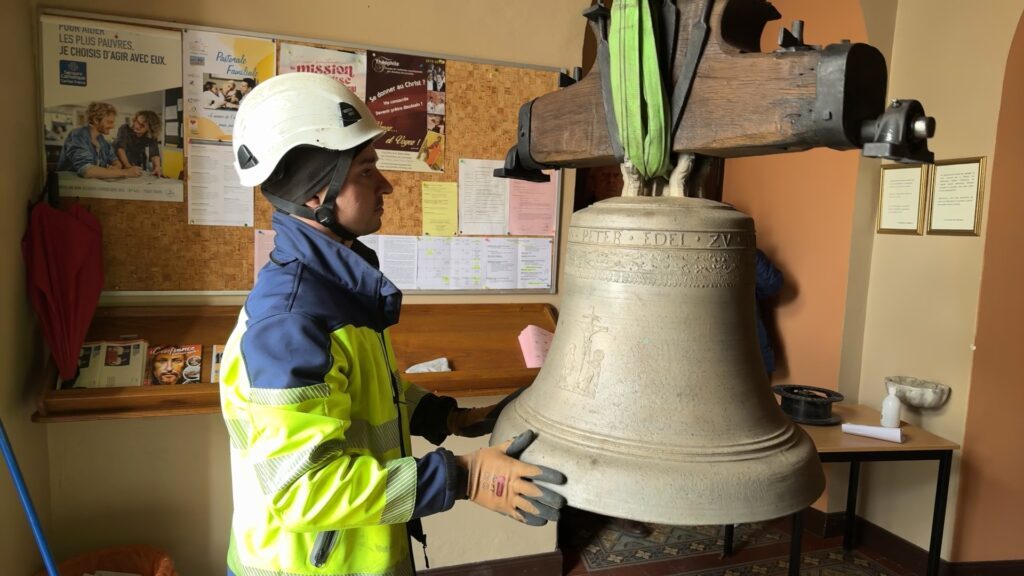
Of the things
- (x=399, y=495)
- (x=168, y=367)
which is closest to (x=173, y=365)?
(x=168, y=367)

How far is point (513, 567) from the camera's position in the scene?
2.79 meters

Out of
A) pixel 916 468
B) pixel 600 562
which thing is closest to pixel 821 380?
pixel 916 468

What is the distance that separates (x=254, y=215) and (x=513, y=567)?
1.77 meters

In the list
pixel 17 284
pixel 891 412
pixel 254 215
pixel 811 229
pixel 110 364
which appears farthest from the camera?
pixel 811 229

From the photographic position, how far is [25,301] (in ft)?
6.59

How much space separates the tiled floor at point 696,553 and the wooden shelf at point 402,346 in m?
1.14

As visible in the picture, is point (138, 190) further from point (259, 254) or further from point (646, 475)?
point (646, 475)

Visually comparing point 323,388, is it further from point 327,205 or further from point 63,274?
point 63,274

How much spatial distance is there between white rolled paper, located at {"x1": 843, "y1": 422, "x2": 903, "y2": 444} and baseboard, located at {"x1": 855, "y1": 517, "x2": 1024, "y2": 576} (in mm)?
684

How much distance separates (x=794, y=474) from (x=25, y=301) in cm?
219

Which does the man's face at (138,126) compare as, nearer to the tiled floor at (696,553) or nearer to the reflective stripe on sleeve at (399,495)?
the reflective stripe on sleeve at (399,495)

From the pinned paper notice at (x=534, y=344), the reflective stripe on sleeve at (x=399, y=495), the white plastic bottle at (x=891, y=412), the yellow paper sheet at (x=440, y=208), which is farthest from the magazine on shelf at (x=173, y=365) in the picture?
the white plastic bottle at (x=891, y=412)

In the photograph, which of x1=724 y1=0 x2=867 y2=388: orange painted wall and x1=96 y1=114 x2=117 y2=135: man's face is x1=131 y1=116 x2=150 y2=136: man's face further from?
x1=724 y1=0 x2=867 y2=388: orange painted wall

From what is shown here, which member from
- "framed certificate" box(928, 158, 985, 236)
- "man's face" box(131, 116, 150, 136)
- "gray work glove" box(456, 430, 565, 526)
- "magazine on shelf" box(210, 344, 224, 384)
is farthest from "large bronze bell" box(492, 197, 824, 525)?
"framed certificate" box(928, 158, 985, 236)
